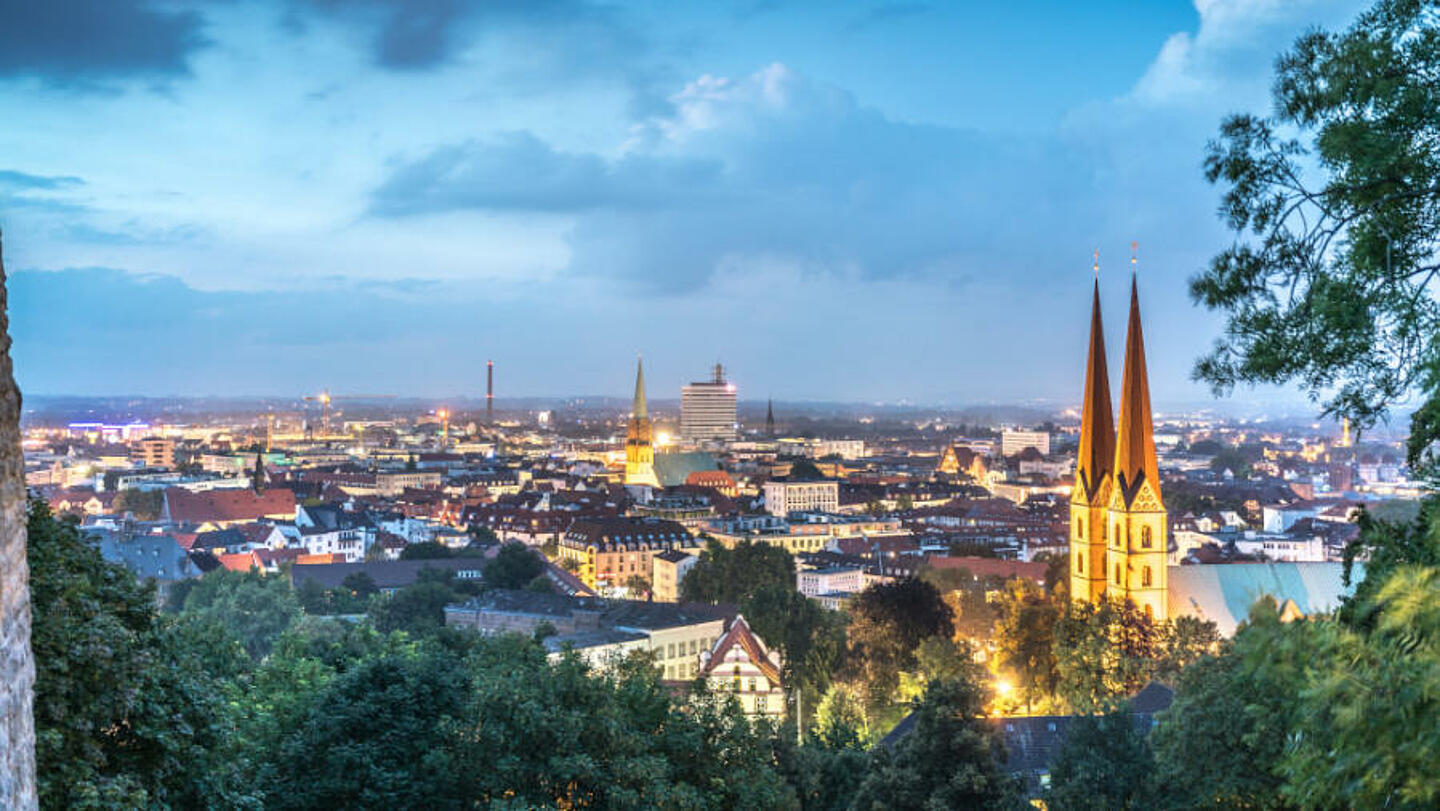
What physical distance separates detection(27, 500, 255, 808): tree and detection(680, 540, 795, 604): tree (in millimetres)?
37498

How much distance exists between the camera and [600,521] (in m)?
68.0

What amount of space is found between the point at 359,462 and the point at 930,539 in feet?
297

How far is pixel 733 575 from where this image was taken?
4738cm

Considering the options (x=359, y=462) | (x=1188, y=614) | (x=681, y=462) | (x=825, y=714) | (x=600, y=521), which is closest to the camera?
(x=825, y=714)

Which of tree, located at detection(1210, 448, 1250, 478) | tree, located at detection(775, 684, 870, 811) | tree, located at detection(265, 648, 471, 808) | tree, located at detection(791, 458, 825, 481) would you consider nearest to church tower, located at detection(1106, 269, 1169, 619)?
tree, located at detection(775, 684, 870, 811)

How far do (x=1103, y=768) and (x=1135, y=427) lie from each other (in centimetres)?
2343

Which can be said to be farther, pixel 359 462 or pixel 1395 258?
pixel 359 462

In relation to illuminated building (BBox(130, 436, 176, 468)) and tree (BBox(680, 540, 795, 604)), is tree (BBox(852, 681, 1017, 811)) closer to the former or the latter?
tree (BBox(680, 540, 795, 604))

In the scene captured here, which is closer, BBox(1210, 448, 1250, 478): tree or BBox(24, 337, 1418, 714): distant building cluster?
BBox(24, 337, 1418, 714): distant building cluster

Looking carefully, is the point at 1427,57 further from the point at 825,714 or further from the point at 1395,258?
the point at 825,714

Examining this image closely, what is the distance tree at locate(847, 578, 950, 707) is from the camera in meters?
32.2

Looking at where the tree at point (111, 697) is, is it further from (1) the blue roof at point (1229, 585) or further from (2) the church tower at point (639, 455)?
(2) the church tower at point (639, 455)

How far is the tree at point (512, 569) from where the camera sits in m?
46.6

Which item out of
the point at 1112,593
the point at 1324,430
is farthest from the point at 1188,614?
the point at 1324,430
